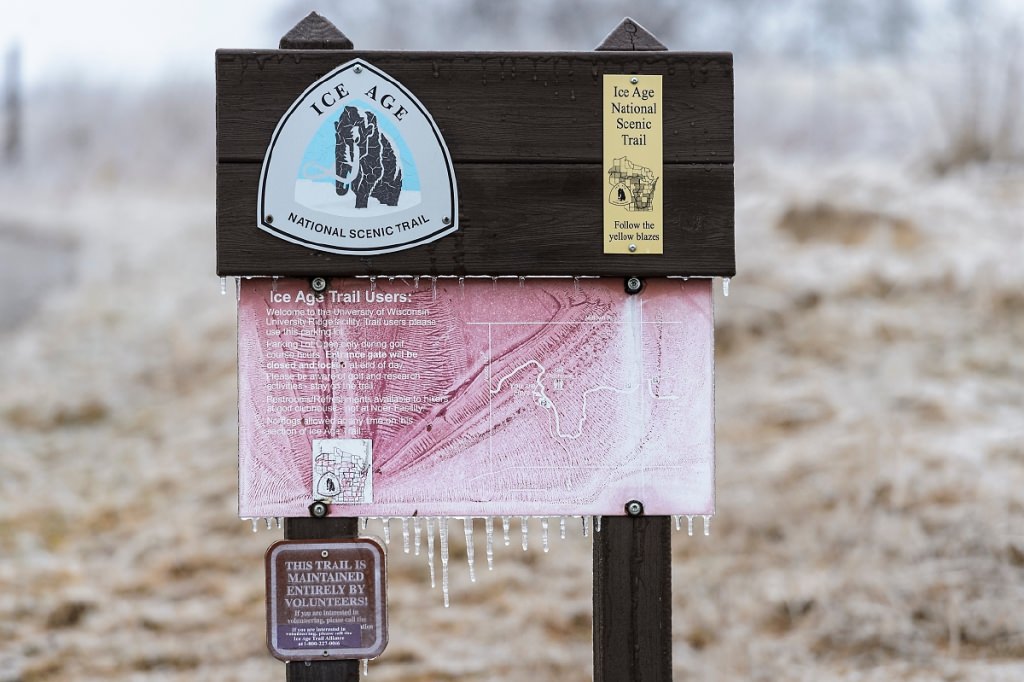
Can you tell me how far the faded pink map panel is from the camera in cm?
204

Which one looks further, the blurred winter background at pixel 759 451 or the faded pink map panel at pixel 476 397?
the blurred winter background at pixel 759 451

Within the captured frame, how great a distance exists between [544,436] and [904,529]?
8.18ft

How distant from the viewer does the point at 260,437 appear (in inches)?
80.2

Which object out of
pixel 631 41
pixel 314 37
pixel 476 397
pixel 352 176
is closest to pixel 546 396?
pixel 476 397

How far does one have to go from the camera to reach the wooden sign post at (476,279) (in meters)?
2.04

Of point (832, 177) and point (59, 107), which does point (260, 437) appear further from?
point (59, 107)

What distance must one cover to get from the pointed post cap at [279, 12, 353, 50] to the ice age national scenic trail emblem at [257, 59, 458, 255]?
0.07 m

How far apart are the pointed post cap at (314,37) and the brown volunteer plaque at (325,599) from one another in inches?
40.6

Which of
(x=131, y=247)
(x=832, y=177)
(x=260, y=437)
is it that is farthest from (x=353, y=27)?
(x=260, y=437)

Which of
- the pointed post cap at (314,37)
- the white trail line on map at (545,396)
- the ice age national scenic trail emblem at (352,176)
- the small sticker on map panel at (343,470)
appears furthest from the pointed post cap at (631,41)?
the small sticker on map panel at (343,470)

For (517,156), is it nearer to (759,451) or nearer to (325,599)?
(325,599)

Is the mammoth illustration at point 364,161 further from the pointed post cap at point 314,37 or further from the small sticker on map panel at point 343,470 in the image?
the small sticker on map panel at point 343,470

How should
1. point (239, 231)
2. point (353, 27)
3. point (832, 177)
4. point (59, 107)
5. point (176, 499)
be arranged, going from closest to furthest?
point (239, 231), point (176, 499), point (832, 177), point (59, 107), point (353, 27)

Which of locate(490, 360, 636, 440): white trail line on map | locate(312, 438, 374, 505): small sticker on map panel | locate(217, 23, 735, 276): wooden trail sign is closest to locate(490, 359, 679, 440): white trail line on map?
locate(490, 360, 636, 440): white trail line on map
